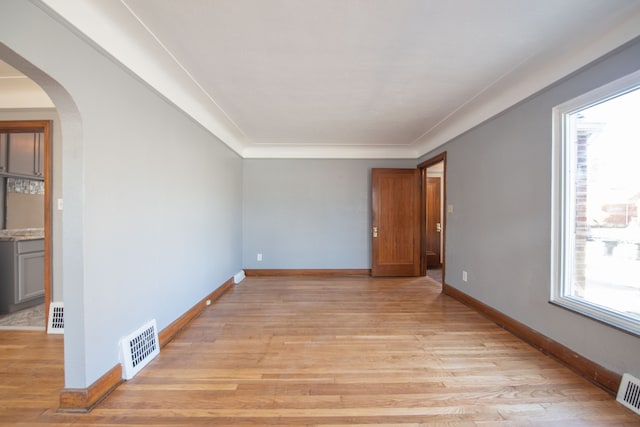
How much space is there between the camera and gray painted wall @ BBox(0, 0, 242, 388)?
52.6 inches

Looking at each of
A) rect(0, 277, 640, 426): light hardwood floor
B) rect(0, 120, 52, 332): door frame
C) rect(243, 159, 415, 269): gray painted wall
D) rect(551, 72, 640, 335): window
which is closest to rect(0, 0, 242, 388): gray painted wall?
rect(0, 277, 640, 426): light hardwood floor

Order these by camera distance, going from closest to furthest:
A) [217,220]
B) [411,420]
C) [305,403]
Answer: [411,420] < [305,403] < [217,220]

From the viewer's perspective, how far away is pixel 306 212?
479 cm

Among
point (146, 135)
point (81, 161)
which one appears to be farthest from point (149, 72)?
point (81, 161)

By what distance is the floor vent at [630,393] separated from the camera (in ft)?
4.91

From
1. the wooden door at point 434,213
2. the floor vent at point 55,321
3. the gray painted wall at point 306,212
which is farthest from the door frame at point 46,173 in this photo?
the wooden door at point 434,213

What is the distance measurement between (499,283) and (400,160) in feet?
9.20

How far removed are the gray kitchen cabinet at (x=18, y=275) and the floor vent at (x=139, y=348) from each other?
7.18ft

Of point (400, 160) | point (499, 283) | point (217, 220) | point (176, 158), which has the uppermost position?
point (400, 160)

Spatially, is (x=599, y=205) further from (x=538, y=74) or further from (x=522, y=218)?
(x=538, y=74)

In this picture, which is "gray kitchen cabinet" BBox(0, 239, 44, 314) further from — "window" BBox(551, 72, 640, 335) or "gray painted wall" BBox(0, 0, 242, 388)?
"window" BBox(551, 72, 640, 335)

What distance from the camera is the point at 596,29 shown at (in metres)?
1.64

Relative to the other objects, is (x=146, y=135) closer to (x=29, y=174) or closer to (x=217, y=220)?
(x=217, y=220)

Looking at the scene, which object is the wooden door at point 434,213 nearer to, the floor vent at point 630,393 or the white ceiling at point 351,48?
the white ceiling at point 351,48
